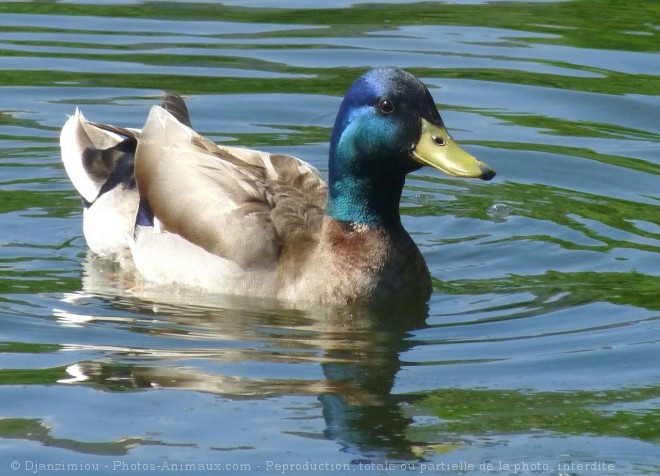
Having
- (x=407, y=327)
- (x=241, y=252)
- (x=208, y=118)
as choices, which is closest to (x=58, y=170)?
(x=208, y=118)

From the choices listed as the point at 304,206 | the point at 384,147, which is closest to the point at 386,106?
the point at 384,147

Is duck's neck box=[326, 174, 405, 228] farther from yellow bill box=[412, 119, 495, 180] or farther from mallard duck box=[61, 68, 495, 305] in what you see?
yellow bill box=[412, 119, 495, 180]

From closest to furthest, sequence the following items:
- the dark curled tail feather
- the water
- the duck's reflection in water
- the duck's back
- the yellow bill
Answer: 1. the water
2. the duck's reflection in water
3. the yellow bill
4. the duck's back
5. the dark curled tail feather

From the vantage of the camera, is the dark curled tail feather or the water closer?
the water

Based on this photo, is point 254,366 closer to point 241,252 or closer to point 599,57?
point 241,252

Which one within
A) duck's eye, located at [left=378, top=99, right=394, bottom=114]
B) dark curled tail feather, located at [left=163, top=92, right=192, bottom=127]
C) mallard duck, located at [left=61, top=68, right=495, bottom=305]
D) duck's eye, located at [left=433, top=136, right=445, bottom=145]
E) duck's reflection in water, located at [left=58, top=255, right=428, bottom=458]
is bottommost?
duck's reflection in water, located at [left=58, top=255, right=428, bottom=458]

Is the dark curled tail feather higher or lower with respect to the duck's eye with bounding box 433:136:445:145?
lower

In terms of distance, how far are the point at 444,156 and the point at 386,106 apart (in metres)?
0.46

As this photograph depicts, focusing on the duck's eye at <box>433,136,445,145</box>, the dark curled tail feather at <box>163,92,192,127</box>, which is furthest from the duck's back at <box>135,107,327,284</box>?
the duck's eye at <box>433,136,445,145</box>

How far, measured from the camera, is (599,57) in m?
13.9

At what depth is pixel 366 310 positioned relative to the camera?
30.8ft

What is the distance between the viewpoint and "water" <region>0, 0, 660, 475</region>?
733 cm

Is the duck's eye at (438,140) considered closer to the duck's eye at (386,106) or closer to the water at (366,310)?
the duck's eye at (386,106)

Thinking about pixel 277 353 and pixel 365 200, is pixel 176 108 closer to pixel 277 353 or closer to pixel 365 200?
pixel 365 200
